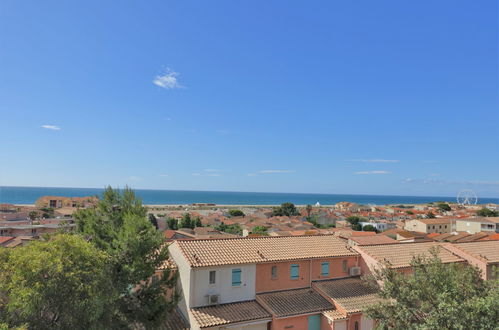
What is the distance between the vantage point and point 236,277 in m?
19.9

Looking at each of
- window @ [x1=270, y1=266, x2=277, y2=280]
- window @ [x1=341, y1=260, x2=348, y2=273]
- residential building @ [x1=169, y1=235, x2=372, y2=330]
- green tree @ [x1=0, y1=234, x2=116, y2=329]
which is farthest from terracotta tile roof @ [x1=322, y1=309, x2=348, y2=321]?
green tree @ [x1=0, y1=234, x2=116, y2=329]

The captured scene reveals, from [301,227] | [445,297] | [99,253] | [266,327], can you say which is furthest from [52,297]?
[301,227]

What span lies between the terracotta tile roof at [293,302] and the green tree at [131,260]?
6167 mm

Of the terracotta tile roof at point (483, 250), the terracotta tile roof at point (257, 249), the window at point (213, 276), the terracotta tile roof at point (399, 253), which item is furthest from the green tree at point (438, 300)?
the terracotta tile roof at point (483, 250)

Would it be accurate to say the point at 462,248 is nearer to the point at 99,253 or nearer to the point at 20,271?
the point at 99,253

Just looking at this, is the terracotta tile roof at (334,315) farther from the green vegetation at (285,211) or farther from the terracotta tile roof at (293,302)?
the green vegetation at (285,211)

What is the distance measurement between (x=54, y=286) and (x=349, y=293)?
1802cm

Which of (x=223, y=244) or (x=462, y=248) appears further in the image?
(x=462, y=248)

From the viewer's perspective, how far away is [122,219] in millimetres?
17859

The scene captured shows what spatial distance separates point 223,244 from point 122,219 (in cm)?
713

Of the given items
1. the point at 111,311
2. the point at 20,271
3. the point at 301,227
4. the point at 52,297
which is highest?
the point at 20,271

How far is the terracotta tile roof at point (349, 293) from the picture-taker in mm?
19875

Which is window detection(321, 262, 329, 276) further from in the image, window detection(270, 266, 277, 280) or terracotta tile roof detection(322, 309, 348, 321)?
window detection(270, 266, 277, 280)

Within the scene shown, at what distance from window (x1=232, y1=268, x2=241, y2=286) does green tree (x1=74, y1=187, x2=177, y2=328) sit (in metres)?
4.22
